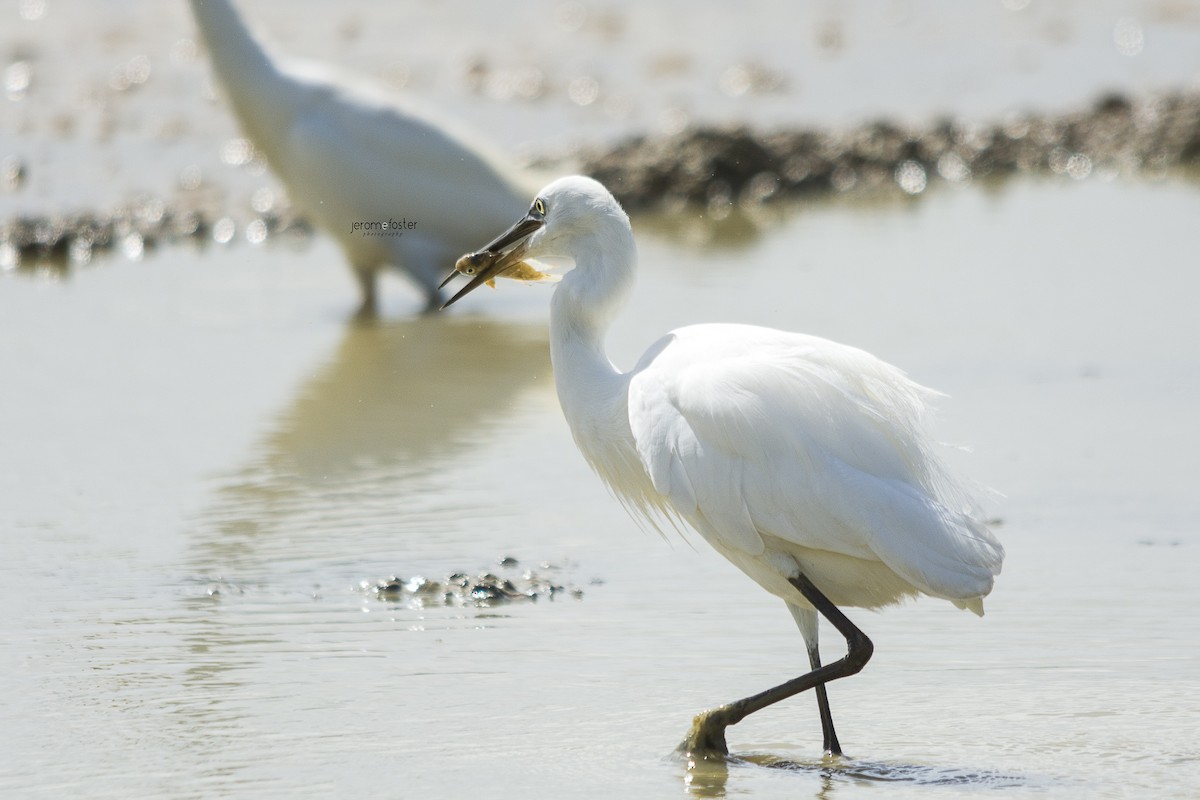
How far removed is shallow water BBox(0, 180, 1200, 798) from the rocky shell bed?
1.60 metres

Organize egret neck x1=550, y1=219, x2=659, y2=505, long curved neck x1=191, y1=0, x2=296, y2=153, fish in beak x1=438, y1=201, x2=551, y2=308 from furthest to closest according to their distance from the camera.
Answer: long curved neck x1=191, y1=0, x2=296, y2=153 < fish in beak x1=438, y1=201, x2=551, y2=308 < egret neck x1=550, y1=219, x2=659, y2=505

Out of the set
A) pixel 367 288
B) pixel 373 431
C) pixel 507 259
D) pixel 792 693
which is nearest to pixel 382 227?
pixel 367 288

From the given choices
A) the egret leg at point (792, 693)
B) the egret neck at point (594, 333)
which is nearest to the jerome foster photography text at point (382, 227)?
the egret neck at point (594, 333)

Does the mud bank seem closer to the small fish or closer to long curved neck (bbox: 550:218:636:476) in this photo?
the small fish

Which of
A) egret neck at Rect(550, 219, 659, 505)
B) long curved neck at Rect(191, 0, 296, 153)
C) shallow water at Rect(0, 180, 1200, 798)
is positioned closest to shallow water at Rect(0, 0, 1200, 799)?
shallow water at Rect(0, 180, 1200, 798)

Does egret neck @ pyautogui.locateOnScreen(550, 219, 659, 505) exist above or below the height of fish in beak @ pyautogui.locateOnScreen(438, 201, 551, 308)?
below

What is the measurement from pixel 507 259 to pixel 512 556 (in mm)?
1147

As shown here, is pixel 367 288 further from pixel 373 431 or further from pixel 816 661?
pixel 816 661

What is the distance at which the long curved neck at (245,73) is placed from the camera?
9.69 m

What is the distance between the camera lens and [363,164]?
31.7ft

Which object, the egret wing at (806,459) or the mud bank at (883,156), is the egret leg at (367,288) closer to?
the mud bank at (883,156)

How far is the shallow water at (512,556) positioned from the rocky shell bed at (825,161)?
160 cm

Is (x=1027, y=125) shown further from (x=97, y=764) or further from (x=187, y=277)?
(x=97, y=764)

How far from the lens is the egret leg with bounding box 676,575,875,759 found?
436 cm
